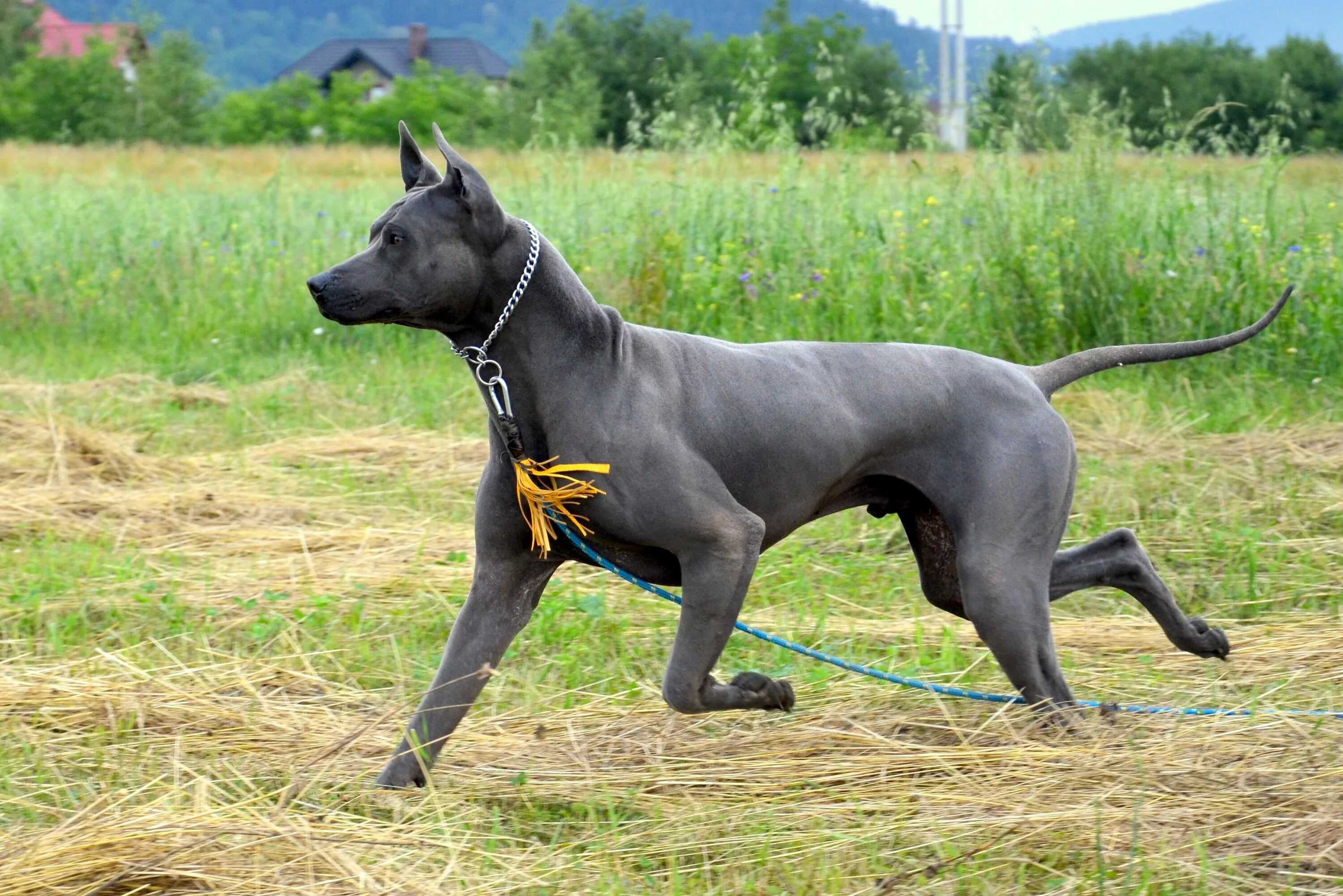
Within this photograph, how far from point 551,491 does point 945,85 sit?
788cm

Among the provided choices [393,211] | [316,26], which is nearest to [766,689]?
[393,211]

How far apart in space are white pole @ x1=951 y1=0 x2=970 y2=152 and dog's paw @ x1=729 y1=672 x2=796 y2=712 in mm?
7177

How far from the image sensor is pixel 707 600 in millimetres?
3592

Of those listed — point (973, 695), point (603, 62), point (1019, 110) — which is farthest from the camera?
point (603, 62)

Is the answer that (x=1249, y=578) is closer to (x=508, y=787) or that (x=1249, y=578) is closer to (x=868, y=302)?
(x=508, y=787)

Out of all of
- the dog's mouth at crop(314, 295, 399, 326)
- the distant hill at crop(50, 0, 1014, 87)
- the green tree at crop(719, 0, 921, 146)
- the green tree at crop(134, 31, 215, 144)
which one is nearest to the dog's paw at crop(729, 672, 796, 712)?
the dog's mouth at crop(314, 295, 399, 326)

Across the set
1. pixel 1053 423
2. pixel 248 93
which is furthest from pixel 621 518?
pixel 248 93

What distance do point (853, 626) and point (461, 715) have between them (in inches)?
69.5

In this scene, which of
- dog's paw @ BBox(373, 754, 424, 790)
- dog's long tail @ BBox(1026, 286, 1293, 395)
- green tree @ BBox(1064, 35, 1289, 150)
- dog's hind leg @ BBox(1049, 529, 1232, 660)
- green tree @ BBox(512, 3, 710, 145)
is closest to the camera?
dog's paw @ BBox(373, 754, 424, 790)

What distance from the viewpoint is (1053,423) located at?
398 cm

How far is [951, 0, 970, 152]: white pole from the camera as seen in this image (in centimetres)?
1327

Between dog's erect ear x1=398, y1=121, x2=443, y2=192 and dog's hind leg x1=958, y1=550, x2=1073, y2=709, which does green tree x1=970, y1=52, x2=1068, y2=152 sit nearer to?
dog's hind leg x1=958, y1=550, x2=1073, y2=709

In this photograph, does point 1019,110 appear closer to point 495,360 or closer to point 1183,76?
point 495,360

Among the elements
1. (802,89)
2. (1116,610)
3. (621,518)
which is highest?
(802,89)
